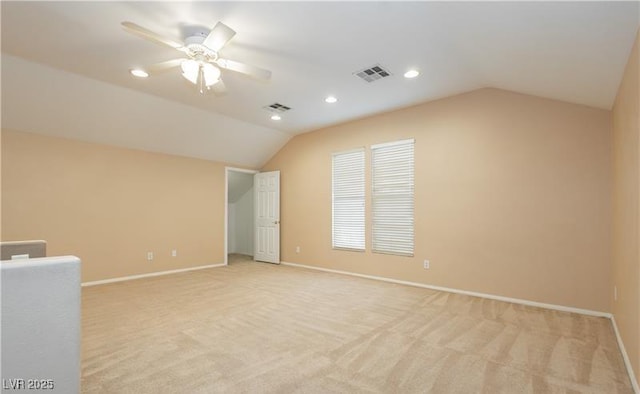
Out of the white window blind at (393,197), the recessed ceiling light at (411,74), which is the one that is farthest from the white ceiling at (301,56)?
the white window blind at (393,197)

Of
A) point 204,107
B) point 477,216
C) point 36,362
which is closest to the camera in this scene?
point 36,362

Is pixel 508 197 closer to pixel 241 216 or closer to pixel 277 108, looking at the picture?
pixel 277 108

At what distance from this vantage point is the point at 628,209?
250 cm

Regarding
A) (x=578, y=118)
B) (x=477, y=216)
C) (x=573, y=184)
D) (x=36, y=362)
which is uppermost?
(x=578, y=118)

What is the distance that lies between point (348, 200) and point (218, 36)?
3.82 meters

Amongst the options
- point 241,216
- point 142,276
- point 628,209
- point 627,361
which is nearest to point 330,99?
point 628,209

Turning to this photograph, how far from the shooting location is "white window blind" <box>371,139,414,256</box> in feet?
16.3

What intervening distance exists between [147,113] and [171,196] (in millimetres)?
1776

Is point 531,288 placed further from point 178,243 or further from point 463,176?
point 178,243

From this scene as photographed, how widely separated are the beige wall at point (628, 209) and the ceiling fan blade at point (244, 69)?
286 centimetres

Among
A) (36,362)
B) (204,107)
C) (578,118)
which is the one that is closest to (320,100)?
(204,107)

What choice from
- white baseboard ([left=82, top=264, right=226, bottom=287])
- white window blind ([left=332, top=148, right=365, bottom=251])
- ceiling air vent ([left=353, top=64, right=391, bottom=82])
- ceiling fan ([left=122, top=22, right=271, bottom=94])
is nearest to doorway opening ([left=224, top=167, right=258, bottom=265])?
white baseboard ([left=82, top=264, right=226, bottom=287])

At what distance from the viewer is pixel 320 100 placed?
461cm

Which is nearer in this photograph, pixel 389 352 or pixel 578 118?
pixel 389 352
